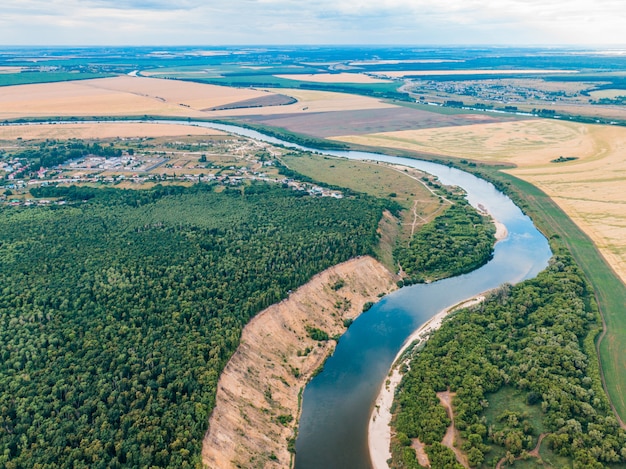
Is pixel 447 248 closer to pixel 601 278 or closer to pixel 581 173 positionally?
pixel 601 278

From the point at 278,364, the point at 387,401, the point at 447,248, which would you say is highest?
Result: the point at 447,248

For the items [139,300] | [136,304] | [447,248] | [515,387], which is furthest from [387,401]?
[447,248]

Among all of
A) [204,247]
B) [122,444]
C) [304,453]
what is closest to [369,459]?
[304,453]

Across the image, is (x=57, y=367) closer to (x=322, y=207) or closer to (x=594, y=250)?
(x=322, y=207)

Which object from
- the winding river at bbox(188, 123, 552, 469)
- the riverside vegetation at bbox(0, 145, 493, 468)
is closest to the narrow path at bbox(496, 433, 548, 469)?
the winding river at bbox(188, 123, 552, 469)

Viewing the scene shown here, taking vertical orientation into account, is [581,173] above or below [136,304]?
above

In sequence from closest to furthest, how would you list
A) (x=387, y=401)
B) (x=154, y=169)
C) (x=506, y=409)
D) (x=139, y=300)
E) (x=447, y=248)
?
(x=506, y=409) → (x=387, y=401) → (x=139, y=300) → (x=447, y=248) → (x=154, y=169)

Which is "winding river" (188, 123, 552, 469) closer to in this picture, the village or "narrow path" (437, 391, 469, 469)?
"narrow path" (437, 391, 469, 469)
